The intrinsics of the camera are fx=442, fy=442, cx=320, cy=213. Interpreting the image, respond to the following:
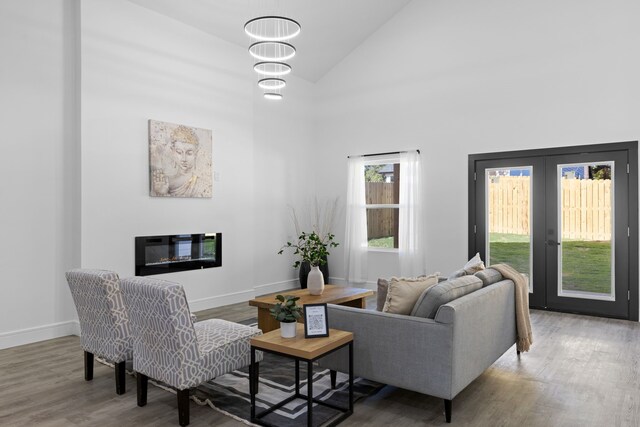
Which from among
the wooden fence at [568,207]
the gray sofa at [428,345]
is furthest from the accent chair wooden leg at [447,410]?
the wooden fence at [568,207]

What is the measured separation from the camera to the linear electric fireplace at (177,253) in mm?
5293

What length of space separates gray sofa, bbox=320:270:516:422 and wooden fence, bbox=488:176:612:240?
2.99 metres

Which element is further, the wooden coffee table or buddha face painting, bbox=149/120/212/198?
buddha face painting, bbox=149/120/212/198

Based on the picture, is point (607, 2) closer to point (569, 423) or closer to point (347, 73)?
point (347, 73)

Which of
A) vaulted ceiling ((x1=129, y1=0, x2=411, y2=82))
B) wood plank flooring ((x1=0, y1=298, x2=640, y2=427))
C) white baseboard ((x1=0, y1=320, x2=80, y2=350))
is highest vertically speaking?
vaulted ceiling ((x1=129, y1=0, x2=411, y2=82))

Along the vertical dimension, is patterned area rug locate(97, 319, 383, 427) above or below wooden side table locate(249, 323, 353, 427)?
below

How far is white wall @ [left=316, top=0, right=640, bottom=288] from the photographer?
5.34 metres

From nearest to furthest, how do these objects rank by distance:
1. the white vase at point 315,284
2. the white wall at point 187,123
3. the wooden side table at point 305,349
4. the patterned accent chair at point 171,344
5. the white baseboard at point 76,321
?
the wooden side table at point 305,349 → the patterned accent chair at point 171,344 → the white baseboard at point 76,321 → the white vase at point 315,284 → the white wall at point 187,123

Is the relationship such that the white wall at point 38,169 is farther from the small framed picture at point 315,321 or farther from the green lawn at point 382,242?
the green lawn at point 382,242

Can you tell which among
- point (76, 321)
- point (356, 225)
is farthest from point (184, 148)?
point (356, 225)

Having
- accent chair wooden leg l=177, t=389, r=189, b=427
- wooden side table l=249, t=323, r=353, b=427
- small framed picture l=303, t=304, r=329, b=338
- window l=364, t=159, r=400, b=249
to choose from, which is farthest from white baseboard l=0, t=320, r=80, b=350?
window l=364, t=159, r=400, b=249

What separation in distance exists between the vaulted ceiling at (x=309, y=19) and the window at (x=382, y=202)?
1.98 meters

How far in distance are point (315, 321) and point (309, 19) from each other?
5040 millimetres

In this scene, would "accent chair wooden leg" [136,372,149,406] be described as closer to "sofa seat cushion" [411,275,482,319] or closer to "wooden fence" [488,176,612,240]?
"sofa seat cushion" [411,275,482,319]
